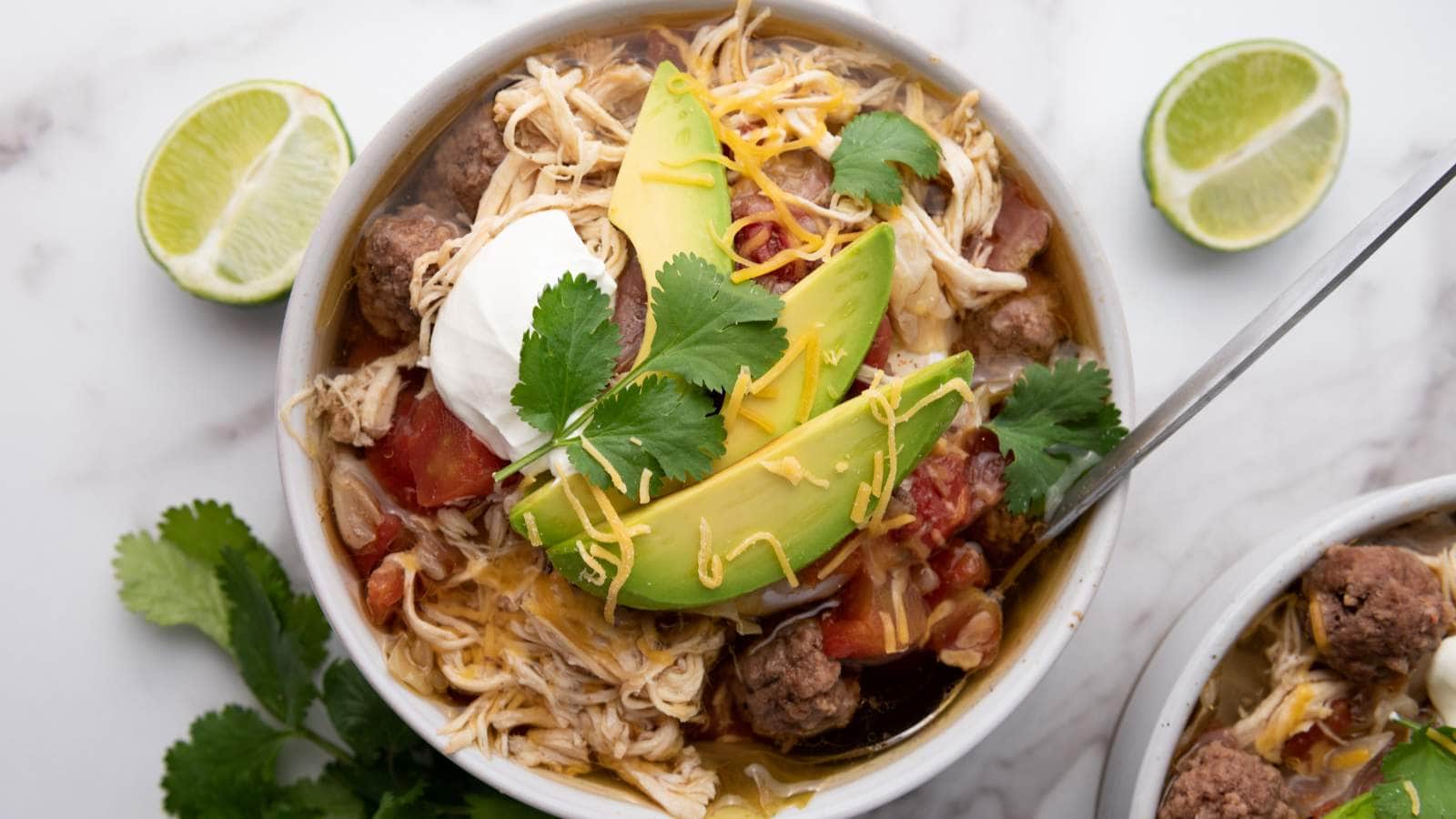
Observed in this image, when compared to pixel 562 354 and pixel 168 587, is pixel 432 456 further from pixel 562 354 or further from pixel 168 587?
pixel 168 587

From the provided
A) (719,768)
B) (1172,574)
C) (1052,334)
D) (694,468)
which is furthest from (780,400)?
(1172,574)

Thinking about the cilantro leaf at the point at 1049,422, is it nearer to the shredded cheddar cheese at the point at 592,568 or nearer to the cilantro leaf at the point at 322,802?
the shredded cheddar cheese at the point at 592,568

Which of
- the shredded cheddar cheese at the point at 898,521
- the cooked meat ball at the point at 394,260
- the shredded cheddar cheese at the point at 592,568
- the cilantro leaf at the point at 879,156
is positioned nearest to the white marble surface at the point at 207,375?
the cooked meat ball at the point at 394,260

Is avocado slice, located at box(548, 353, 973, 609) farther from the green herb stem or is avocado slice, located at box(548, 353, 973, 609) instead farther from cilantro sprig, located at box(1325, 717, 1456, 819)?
cilantro sprig, located at box(1325, 717, 1456, 819)

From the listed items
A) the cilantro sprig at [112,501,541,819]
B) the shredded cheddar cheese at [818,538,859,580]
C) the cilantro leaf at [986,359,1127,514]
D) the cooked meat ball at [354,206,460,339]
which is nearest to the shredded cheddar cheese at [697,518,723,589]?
the shredded cheddar cheese at [818,538,859,580]

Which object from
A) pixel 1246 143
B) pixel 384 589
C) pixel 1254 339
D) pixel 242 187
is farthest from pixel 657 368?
pixel 1246 143

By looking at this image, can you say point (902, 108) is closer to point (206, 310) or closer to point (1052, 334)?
point (1052, 334)
